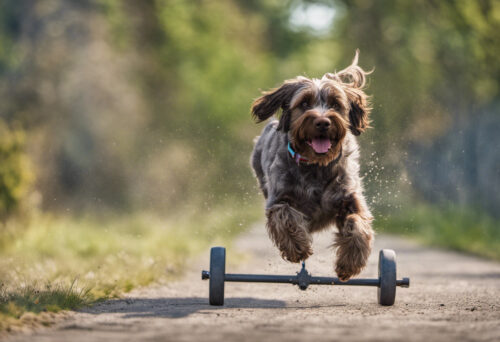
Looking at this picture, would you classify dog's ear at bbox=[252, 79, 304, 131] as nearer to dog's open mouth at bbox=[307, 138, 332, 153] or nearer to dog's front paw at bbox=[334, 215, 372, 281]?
dog's open mouth at bbox=[307, 138, 332, 153]

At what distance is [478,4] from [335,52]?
16.4 metres

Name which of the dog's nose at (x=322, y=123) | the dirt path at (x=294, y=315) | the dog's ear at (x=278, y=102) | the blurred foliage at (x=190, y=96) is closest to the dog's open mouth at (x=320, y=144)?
the dog's nose at (x=322, y=123)

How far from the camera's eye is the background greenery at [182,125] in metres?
12.5

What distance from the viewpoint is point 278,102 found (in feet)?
20.7

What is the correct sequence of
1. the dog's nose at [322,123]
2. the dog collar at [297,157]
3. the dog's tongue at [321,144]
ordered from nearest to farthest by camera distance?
1. the dog's nose at [322,123]
2. the dog's tongue at [321,144]
3. the dog collar at [297,157]

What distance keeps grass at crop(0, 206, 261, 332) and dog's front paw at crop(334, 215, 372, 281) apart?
1971mm

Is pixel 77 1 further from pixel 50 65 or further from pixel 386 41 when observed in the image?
pixel 386 41

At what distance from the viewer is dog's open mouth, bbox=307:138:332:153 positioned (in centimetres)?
576

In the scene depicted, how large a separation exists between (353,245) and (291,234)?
48cm

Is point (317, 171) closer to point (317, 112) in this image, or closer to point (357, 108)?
point (317, 112)

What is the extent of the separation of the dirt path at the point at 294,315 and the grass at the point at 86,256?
0.24 m

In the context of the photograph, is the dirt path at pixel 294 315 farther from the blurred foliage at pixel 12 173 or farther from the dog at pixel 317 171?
the blurred foliage at pixel 12 173

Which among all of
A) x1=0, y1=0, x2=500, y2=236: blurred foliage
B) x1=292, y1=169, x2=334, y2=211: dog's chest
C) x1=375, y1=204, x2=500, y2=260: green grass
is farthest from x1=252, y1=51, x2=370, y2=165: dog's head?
x1=375, y1=204, x2=500, y2=260: green grass

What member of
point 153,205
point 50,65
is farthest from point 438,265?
point 50,65
